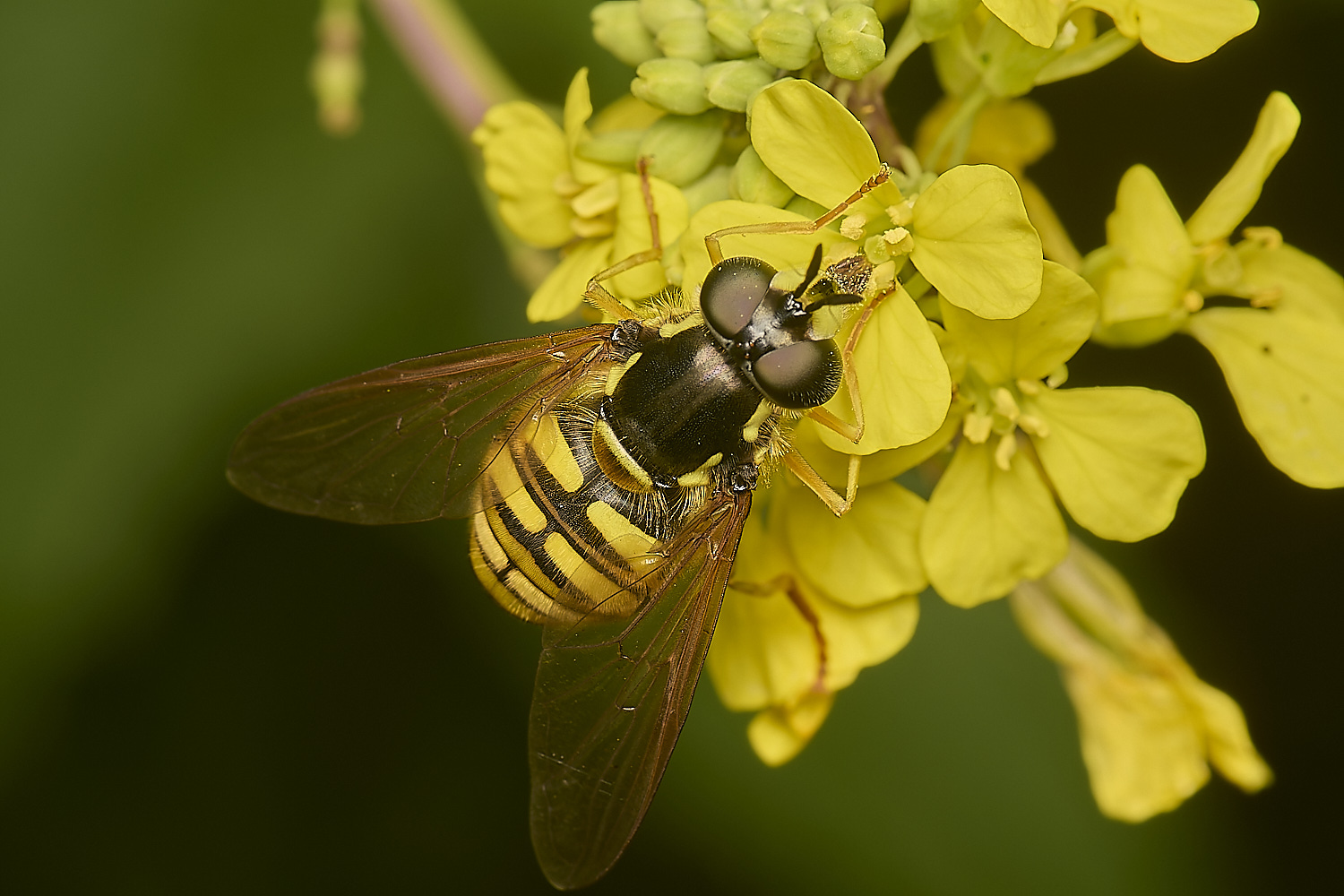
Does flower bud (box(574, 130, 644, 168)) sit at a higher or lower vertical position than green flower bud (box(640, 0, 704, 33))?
lower

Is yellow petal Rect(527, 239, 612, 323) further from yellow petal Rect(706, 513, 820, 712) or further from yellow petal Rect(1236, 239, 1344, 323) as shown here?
yellow petal Rect(1236, 239, 1344, 323)

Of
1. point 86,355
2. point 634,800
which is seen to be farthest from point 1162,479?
point 86,355

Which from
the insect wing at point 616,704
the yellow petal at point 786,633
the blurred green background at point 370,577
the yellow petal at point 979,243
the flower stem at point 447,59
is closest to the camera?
the yellow petal at point 979,243

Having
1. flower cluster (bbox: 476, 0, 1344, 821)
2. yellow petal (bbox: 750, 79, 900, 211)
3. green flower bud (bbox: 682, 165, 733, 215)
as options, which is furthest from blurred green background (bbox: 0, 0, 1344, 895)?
yellow petal (bbox: 750, 79, 900, 211)

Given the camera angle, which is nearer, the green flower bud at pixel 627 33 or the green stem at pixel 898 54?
the green stem at pixel 898 54

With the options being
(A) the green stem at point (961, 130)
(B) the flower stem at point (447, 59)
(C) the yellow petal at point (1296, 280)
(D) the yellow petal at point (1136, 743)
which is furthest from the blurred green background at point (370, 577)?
(A) the green stem at point (961, 130)

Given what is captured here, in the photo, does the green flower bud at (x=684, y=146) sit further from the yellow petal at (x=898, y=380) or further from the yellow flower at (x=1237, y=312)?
the yellow flower at (x=1237, y=312)

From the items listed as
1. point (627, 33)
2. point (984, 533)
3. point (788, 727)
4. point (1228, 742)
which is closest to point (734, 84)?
point (627, 33)
